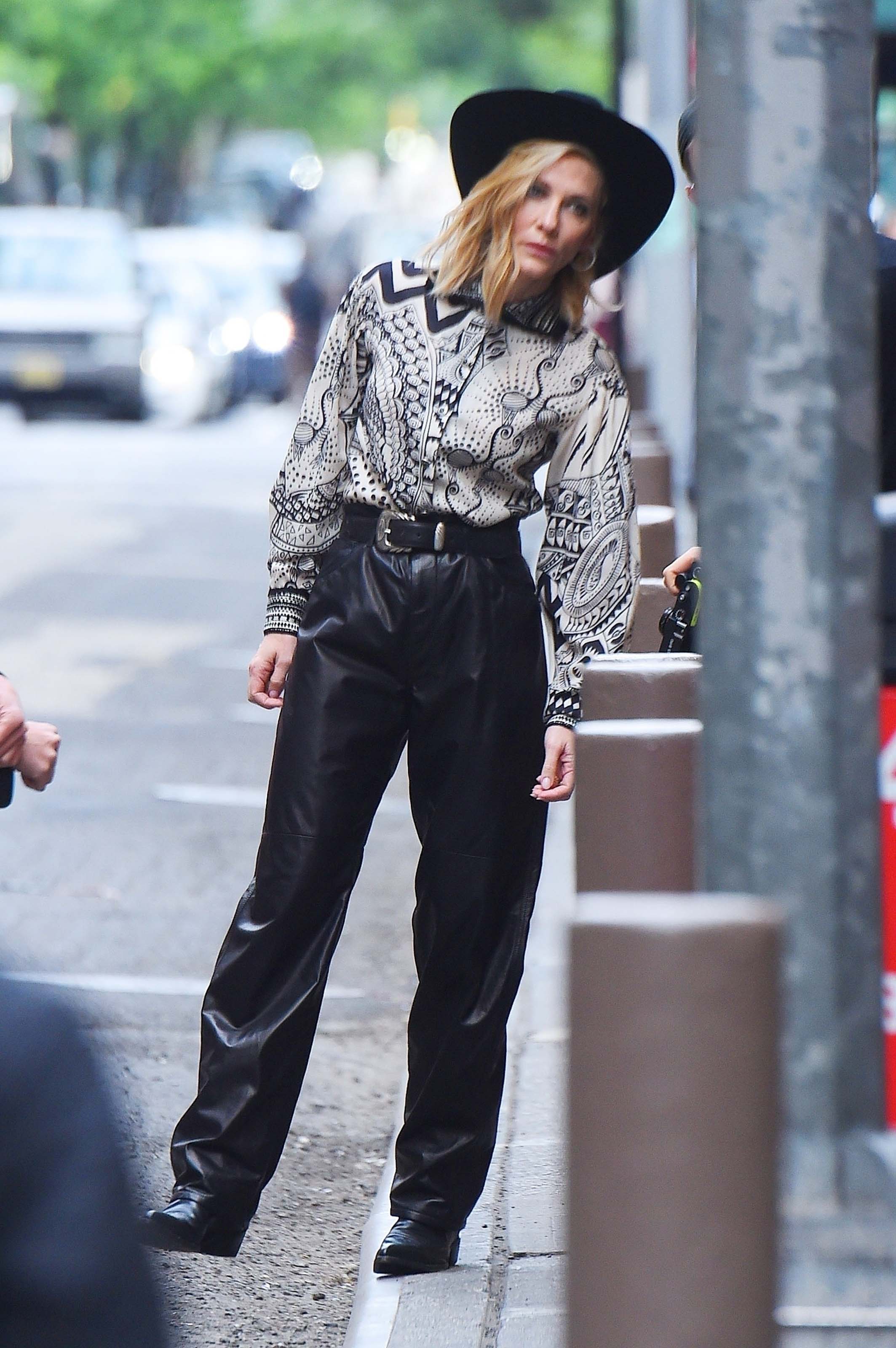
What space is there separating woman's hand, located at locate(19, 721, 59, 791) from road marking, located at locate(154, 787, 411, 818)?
4704 millimetres

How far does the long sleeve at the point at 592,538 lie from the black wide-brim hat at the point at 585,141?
10.1 inches

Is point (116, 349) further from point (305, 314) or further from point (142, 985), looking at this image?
point (142, 985)

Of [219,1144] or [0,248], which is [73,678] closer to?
[219,1144]

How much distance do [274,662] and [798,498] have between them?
1.89 metres

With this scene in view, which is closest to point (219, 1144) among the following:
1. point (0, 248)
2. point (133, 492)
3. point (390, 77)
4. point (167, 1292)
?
point (167, 1292)

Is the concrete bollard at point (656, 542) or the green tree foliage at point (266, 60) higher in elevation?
the green tree foliage at point (266, 60)

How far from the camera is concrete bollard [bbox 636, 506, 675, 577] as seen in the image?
20.3 ft

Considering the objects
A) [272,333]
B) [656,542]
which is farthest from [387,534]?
[272,333]

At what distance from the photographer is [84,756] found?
929 cm

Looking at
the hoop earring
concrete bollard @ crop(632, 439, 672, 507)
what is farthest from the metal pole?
concrete bollard @ crop(632, 439, 672, 507)

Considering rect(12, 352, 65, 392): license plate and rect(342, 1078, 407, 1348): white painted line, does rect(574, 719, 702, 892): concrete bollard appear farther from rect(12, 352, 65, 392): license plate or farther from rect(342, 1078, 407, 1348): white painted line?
rect(12, 352, 65, 392): license plate

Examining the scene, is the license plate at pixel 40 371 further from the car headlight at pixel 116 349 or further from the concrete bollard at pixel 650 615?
the concrete bollard at pixel 650 615

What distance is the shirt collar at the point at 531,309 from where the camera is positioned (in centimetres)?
391

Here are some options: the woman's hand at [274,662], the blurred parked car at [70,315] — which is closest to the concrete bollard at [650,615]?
the woman's hand at [274,662]
